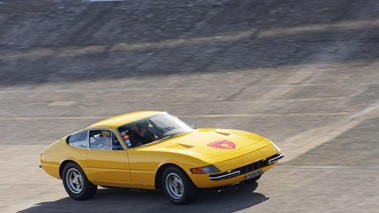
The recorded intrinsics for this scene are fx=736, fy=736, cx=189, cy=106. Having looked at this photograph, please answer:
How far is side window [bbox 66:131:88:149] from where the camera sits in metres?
11.9

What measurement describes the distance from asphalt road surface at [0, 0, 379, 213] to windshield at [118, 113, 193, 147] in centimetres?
93

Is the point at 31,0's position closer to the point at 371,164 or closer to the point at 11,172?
the point at 11,172

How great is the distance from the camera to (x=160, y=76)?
73.2 feet

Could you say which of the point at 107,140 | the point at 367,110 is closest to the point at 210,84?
the point at 367,110

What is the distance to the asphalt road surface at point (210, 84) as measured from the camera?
1141 centimetres

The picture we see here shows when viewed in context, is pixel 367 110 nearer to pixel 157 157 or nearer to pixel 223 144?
pixel 223 144

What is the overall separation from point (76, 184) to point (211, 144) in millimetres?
2549

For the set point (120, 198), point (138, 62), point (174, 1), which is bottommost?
point (120, 198)

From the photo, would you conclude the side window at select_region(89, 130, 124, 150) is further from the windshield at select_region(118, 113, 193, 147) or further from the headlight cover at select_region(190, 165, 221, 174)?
the headlight cover at select_region(190, 165, 221, 174)

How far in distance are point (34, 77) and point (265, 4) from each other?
8476 millimetres

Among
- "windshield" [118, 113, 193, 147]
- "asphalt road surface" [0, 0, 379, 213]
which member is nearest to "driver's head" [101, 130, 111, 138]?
"windshield" [118, 113, 193, 147]

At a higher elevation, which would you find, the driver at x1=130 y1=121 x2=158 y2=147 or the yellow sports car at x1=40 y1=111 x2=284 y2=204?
the driver at x1=130 y1=121 x2=158 y2=147

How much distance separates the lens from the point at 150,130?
1150 cm

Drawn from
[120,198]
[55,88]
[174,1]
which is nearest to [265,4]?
[174,1]
